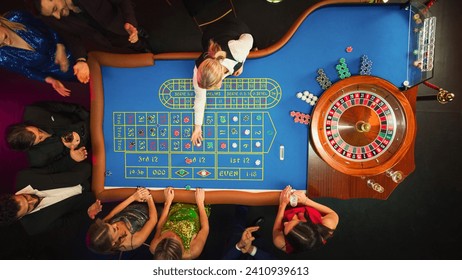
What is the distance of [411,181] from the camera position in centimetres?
318

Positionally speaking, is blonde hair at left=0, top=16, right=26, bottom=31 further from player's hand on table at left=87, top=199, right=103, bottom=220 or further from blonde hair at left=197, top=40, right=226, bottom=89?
player's hand on table at left=87, top=199, right=103, bottom=220

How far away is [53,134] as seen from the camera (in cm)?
237

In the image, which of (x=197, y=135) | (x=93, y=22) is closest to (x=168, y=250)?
(x=197, y=135)

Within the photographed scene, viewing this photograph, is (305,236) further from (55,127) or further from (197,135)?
(55,127)

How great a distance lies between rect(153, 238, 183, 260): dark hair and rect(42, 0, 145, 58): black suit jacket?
5.13 ft

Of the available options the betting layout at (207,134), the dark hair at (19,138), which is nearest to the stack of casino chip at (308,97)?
the betting layout at (207,134)

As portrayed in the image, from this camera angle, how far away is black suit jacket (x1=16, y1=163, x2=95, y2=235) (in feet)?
7.69

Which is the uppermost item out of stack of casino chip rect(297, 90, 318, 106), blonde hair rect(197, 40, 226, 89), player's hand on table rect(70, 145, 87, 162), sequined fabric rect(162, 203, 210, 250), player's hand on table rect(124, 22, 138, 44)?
player's hand on table rect(124, 22, 138, 44)

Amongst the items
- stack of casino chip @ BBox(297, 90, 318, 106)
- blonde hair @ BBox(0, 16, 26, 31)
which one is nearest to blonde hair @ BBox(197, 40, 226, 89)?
stack of casino chip @ BBox(297, 90, 318, 106)

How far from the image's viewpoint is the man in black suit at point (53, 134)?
7.18ft

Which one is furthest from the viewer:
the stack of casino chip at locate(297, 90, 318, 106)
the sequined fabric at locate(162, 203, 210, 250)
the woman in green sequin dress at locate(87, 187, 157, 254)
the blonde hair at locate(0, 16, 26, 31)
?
the stack of casino chip at locate(297, 90, 318, 106)

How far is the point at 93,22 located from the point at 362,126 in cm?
222

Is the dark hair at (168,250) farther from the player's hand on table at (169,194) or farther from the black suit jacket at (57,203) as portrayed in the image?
the black suit jacket at (57,203)
